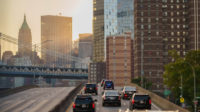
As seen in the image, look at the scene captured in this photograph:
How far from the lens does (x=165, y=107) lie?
41438 mm

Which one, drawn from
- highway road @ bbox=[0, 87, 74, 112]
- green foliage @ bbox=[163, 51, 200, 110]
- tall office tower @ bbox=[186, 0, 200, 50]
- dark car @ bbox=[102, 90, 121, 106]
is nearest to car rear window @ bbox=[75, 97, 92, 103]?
dark car @ bbox=[102, 90, 121, 106]

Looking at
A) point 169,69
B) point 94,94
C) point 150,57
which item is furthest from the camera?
point 150,57

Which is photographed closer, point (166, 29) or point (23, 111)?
point (23, 111)

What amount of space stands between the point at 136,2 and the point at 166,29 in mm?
22713

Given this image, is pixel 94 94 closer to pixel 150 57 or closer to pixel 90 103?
pixel 90 103

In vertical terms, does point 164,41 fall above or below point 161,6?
below

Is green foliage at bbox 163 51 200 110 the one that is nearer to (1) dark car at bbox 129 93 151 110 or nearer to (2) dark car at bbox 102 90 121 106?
(2) dark car at bbox 102 90 121 106

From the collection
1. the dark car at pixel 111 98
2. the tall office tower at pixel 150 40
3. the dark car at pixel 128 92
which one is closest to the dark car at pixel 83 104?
the dark car at pixel 111 98

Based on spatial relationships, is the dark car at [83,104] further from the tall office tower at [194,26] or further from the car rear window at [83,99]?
the tall office tower at [194,26]

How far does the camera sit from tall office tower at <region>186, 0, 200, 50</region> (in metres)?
196

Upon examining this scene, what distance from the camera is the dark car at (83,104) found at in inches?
1316

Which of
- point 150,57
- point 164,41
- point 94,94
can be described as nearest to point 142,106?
Result: point 94,94

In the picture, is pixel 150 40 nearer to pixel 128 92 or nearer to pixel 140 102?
pixel 128 92

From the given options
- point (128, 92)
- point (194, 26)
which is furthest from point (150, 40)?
point (128, 92)
